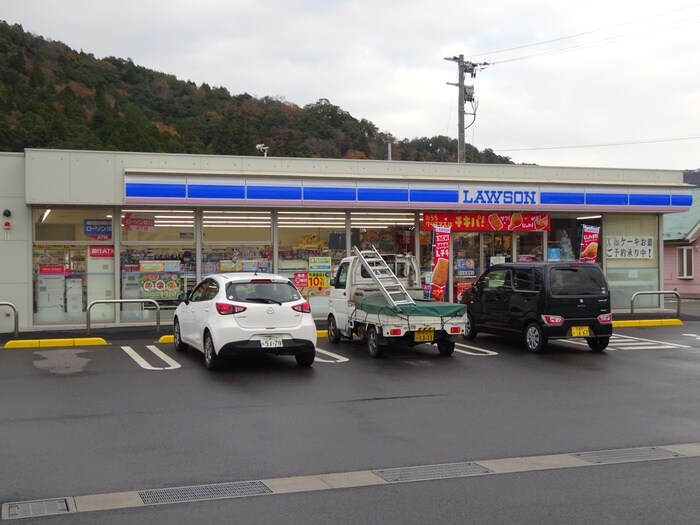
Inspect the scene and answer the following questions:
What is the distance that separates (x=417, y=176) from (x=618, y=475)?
1579 cm

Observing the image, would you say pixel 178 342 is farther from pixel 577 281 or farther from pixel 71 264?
pixel 577 281

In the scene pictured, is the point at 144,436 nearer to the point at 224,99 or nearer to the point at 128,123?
the point at 128,123

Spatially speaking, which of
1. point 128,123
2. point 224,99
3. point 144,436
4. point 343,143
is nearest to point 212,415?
point 144,436

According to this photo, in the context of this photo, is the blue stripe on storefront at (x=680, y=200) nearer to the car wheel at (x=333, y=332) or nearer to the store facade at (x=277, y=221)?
the store facade at (x=277, y=221)

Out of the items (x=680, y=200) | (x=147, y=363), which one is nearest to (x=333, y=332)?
(x=147, y=363)

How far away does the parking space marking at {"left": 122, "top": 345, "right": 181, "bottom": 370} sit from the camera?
12781 mm

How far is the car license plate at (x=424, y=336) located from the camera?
Answer: 13867 millimetres

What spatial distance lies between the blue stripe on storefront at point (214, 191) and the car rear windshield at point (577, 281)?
878 centimetres

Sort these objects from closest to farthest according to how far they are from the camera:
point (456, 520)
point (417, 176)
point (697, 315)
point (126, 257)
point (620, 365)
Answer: point (456, 520) < point (620, 365) < point (126, 257) < point (417, 176) < point (697, 315)

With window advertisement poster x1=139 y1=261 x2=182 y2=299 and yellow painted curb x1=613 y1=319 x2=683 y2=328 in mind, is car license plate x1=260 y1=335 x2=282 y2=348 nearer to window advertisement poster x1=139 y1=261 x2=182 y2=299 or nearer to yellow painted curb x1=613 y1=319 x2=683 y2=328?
window advertisement poster x1=139 y1=261 x2=182 y2=299

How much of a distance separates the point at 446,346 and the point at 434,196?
25.0ft

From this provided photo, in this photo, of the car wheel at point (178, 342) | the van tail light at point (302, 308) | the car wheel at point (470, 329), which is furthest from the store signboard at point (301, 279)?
the van tail light at point (302, 308)

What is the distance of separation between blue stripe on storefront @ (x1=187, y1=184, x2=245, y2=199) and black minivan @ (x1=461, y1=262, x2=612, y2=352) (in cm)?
773

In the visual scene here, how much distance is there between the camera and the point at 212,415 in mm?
8914
